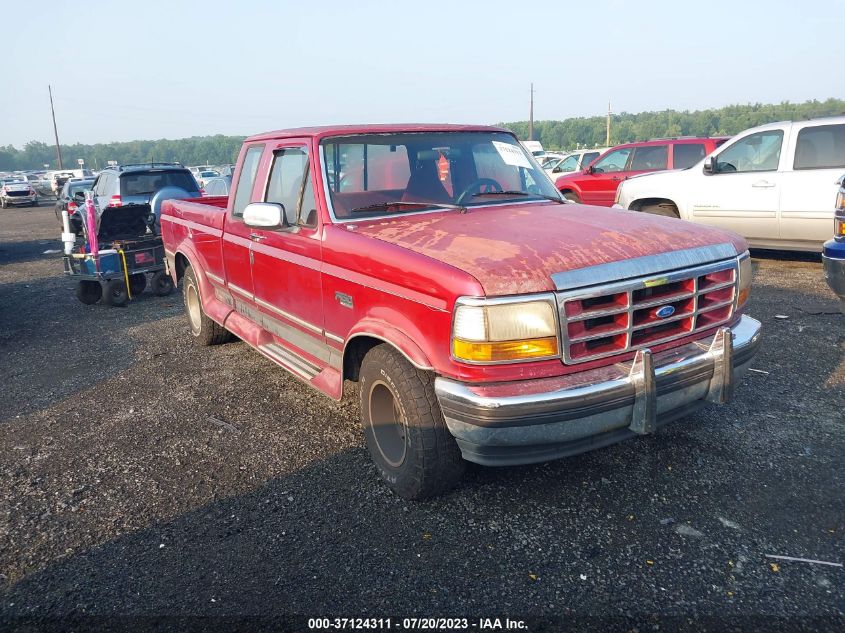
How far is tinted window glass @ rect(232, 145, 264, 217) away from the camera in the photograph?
4902 mm

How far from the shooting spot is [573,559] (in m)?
2.84

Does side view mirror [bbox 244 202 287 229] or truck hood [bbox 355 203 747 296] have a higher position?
side view mirror [bbox 244 202 287 229]

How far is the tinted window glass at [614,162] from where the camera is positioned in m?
12.8

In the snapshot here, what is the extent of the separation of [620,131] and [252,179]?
85.2 metres

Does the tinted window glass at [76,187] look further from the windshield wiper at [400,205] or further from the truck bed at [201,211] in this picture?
the windshield wiper at [400,205]

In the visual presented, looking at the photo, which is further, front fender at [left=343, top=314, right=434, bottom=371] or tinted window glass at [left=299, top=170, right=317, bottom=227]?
tinted window glass at [left=299, top=170, right=317, bottom=227]

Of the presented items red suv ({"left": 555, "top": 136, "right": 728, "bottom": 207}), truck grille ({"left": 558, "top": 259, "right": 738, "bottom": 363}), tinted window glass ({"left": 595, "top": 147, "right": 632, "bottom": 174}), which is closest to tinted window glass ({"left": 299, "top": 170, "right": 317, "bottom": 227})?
truck grille ({"left": 558, "top": 259, "right": 738, "bottom": 363})

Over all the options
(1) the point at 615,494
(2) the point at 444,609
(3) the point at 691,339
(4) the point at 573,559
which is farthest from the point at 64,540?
(3) the point at 691,339

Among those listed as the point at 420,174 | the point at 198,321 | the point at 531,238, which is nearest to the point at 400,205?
the point at 420,174

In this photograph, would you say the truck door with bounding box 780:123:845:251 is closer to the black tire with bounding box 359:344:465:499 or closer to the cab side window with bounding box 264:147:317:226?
the cab side window with bounding box 264:147:317:226

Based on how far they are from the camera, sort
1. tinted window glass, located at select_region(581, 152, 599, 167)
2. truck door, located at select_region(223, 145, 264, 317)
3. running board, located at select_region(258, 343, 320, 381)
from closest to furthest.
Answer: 1. running board, located at select_region(258, 343, 320, 381)
2. truck door, located at select_region(223, 145, 264, 317)
3. tinted window glass, located at select_region(581, 152, 599, 167)

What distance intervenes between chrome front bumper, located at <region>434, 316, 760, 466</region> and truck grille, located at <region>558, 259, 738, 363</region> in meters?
0.12

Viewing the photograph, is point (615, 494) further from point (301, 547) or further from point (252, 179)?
point (252, 179)

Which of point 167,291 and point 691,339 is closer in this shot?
point 691,339
